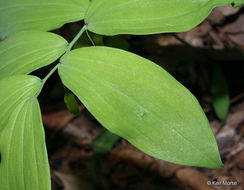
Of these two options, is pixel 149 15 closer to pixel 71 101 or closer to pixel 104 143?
pixel 71 101

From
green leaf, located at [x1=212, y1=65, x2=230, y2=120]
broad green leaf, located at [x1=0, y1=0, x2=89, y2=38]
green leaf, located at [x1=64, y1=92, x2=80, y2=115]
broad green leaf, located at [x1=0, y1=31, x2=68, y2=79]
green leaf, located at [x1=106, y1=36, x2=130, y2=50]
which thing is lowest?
green leaf, located at [x1=212, y1=65, x2=230, y2=120]

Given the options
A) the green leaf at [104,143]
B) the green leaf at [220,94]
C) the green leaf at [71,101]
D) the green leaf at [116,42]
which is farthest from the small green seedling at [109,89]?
the green leaf at [220,94]

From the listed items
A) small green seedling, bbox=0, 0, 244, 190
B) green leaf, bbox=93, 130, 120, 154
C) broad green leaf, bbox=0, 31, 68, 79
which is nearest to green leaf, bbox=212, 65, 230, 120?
green leaf, bbox=93, 130, 120, 154

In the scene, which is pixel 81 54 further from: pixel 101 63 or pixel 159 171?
pixel 159 171

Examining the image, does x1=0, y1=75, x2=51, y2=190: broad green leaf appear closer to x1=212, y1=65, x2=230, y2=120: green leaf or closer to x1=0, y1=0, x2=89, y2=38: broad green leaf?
x1=0, y1=0, x2=89, y2=38: broad green leaf

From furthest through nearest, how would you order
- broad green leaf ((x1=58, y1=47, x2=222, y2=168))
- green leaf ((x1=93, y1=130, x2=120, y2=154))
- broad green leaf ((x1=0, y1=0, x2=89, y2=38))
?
green leaf ((x1=93, y1=130, x2=120, y2=154)), broad green leaf ((x1=0, y1=0, x2=89, y2=38)), broad green leaf ((x1=58, y1=47, x2=222, y2=168))

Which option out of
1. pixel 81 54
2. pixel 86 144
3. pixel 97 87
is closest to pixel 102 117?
pixel 97 87
